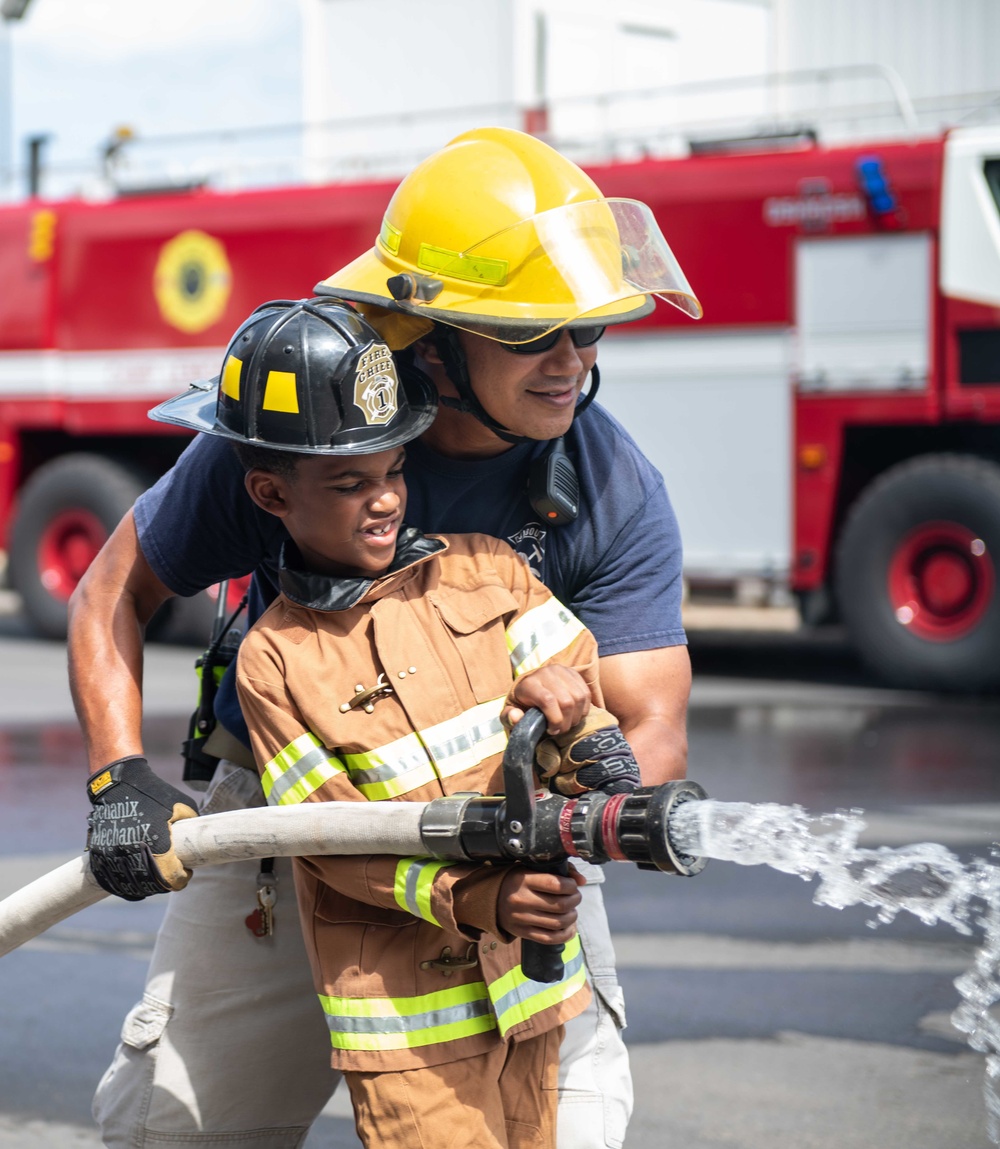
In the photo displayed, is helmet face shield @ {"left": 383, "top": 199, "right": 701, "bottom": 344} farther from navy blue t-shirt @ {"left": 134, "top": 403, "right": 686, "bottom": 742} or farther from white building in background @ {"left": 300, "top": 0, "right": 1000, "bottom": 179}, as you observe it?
white building in background @ {"left": 300, "top": 0, "right": 1000, "bottom": 179}

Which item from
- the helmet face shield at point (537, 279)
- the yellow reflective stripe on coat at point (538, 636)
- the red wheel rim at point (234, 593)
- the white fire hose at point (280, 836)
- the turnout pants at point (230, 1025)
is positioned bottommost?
the turnout pants at point (230, 1025)

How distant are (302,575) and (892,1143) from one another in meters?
1.99

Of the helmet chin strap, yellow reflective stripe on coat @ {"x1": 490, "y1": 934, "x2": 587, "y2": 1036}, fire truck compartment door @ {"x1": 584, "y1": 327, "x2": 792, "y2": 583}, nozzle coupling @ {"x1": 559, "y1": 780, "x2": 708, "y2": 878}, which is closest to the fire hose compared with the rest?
nozzle coupling @ {"x1": 559, "y1": 780, "x2": 708, "y2": 878}

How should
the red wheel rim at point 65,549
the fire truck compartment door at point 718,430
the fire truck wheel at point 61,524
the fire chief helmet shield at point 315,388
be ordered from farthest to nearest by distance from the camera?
the red wheel rim at point 65,549 < the fire truck wheel at point 61,524 < the fire truck compartment door at point 718,430 < the fire chief helmet shield at point 315,388

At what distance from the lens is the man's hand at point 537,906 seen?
1.90 meters

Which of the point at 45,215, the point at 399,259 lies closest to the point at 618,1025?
the point at 399,259

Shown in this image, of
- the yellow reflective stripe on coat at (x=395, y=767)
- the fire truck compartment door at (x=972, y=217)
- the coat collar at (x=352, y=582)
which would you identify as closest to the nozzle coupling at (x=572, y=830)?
the yellow reflective stripe on coat at (x=395, y=767)

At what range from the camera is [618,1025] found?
7.93ft

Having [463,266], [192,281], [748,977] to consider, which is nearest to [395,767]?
[463,266]

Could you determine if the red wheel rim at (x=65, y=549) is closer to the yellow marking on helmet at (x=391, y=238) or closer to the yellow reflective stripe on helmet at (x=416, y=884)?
the yellow marking on helmet at (x=391, y=238)

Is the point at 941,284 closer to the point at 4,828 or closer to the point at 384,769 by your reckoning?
the point at 4,828

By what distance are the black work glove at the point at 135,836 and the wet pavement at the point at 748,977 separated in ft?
4.87

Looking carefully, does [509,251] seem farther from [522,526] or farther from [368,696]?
[368,696]

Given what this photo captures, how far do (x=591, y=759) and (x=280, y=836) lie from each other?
0.39 meters
